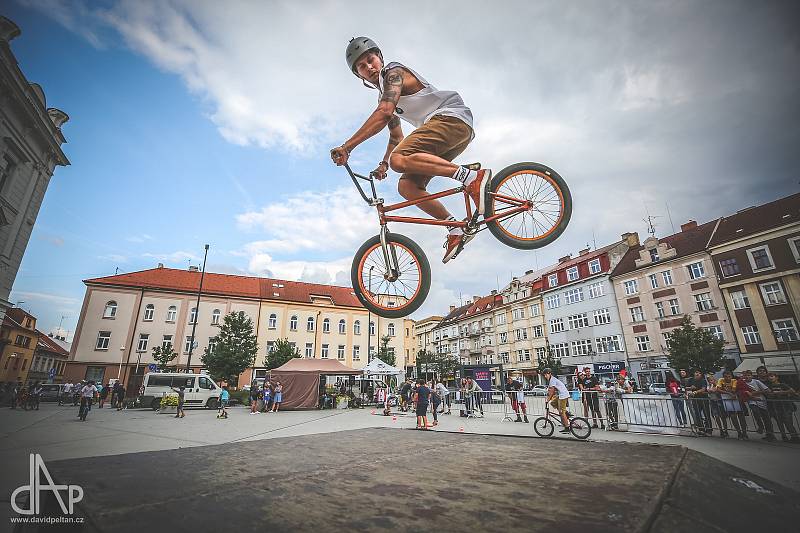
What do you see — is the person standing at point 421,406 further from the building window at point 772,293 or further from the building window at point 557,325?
the building window at point 557,325

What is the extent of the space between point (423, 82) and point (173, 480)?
4.51 m

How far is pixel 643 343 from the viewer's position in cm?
3372

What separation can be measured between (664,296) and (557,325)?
1231cm

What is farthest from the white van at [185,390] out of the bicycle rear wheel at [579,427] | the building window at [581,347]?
the building window at [581,347]

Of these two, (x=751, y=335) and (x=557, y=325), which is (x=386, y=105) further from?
(x=557, y=325)

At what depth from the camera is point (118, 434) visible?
9672mm

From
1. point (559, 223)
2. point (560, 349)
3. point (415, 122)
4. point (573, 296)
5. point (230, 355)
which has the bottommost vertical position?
point (559, 223)

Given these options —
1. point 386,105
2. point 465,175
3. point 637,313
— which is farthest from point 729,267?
point 386,105

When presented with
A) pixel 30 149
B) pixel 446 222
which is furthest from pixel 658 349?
pixel 30 149

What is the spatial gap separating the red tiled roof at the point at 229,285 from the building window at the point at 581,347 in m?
26.0

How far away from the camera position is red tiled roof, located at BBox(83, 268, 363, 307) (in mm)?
34562

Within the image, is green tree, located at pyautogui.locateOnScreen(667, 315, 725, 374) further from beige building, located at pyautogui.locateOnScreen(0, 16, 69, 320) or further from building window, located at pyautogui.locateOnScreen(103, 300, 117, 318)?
building window, located at pyautogui.locateOnScreen(103, 300, 117, 318)

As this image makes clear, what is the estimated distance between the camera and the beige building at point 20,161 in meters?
7.72

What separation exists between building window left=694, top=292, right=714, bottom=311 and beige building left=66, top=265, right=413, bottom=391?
29.2m
